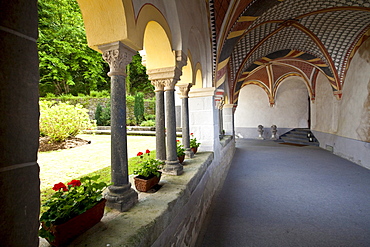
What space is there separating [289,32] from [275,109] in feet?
25.0

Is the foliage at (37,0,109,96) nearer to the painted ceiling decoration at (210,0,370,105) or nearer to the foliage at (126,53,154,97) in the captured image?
the foliage at (126,53,154,97)

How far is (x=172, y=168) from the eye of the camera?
2.69 m

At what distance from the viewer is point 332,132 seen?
28.1 ft

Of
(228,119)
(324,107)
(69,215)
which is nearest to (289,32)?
(228,119)

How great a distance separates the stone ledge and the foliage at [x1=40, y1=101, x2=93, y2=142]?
5.75 metres

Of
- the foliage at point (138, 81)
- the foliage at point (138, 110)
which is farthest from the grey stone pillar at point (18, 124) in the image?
the foliage at point (138, 81)

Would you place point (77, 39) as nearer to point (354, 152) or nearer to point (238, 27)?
point (238, 27)

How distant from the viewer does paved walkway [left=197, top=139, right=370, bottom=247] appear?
2594 millimetres

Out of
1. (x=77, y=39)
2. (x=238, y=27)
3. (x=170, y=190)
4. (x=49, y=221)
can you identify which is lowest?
(x=170, y=190)

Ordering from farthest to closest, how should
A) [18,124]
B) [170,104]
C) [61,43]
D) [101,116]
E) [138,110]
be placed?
[138,110]
[101,116]
[61,43]
[170,104]
[18,124]

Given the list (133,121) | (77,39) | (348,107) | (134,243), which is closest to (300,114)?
(348,107)

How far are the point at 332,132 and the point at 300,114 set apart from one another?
5.14m

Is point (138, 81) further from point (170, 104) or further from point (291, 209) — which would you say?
point (291, 209)

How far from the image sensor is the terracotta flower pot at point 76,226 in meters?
1.14
